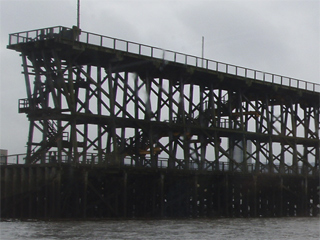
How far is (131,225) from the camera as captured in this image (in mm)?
51938

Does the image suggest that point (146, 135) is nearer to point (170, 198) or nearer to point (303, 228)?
point (170, 198)

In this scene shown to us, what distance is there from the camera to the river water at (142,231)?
139 feet

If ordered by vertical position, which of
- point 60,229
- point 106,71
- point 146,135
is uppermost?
point 106,71

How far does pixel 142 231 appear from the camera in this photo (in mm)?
46500

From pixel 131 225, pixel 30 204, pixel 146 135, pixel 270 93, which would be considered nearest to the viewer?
pixel 131 225

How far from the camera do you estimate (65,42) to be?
59.4 meters

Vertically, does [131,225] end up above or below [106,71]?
below

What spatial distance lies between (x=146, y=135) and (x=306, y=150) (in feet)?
66.8

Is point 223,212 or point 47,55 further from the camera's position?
point 223,212

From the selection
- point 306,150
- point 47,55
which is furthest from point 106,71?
point 306,150

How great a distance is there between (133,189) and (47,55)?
36.7 ft

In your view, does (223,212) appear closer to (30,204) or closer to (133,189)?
(133,189)

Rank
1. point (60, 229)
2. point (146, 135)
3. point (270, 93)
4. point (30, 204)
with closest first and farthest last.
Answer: point (60, 229) < point (30, 204) < point (146, 135) < point (270, 93)

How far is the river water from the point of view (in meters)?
42.4
